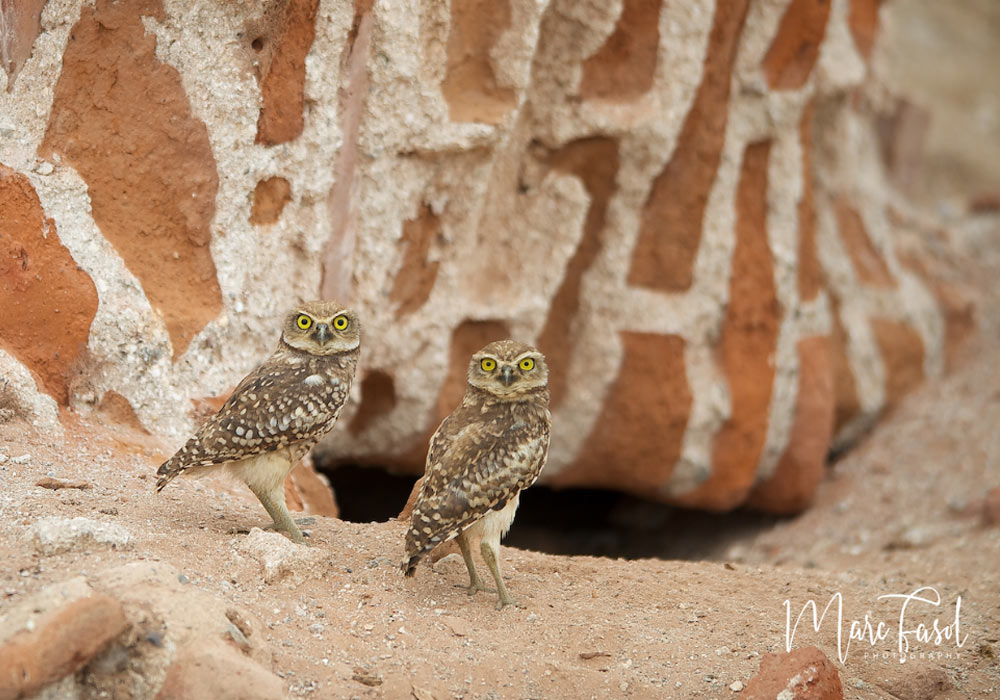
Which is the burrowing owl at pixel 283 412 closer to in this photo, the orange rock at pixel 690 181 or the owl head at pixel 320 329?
the owl head at pixel 320 329

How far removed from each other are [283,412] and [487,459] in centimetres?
83

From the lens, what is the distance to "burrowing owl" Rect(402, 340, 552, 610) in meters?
4.00

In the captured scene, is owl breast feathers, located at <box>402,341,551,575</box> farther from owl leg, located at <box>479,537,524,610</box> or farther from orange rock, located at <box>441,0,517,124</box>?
orange rock, located at <box>441,0,517,124</box>

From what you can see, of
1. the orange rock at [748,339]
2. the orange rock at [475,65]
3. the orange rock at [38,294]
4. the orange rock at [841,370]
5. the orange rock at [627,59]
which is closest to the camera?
the orange rock at [38,294]

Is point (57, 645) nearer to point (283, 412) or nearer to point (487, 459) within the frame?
point (283, 412)

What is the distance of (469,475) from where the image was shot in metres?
4.11

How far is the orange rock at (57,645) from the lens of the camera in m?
2.93

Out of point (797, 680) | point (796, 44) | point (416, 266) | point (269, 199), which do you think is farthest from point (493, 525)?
point (796, 44)

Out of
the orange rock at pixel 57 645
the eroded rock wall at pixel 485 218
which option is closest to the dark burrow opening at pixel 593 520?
the eroded rock wall at pixel 485 218

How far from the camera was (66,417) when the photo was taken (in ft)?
15.8

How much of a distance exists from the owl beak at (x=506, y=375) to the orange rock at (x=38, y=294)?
6.45 ft

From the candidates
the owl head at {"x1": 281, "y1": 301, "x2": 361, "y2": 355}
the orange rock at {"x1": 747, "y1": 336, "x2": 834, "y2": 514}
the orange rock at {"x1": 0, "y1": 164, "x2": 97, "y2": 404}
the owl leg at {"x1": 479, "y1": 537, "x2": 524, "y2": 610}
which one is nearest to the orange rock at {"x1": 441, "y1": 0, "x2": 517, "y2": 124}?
the owl head at {"x1": 281, "y1": 301, "x2": 361, "y2": 355}

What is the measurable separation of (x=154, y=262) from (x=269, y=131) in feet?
2.86

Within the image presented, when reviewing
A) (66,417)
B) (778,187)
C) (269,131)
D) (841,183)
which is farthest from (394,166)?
(841,183)
